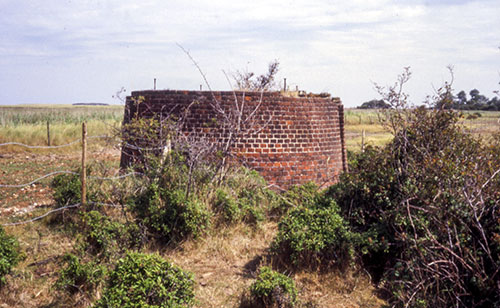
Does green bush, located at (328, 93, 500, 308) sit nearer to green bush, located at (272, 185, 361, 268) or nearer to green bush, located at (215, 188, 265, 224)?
green bush, located at (272, 185, 361, 268)

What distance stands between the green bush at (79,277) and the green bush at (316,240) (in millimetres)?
2263

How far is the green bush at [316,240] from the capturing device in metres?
5.65

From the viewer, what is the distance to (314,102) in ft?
33.1

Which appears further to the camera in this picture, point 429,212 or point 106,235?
point 106,235

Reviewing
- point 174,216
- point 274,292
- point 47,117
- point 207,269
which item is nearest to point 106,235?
point 174,216

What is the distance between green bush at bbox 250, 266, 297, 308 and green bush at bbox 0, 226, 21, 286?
9.73 feet

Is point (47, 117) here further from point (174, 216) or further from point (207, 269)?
point (207, 269)

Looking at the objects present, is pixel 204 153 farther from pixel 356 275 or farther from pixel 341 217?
→ pixel 356 275

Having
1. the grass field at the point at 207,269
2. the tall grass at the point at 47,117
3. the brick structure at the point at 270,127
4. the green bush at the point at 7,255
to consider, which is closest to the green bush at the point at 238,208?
the grass field at the point at 207,269

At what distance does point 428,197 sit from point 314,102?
16.0ft

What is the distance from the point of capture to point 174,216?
6.56 m

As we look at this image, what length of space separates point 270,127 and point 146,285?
572 centimetres

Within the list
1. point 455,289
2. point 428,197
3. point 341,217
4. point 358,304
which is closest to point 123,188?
point 341,217

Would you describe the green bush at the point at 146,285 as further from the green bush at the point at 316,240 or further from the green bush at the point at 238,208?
the green bush at the point at 238,208
